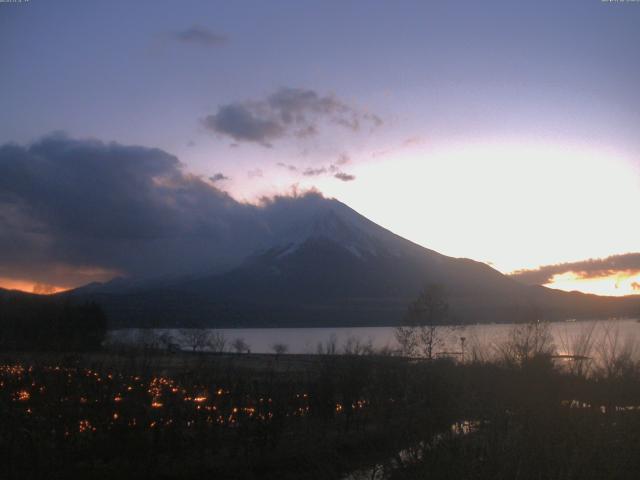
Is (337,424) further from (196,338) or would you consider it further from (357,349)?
(196,338)

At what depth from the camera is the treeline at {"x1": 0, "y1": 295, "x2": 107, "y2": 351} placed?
3438 cm

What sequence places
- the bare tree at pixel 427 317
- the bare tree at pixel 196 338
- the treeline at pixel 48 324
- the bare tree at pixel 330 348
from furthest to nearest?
the bare tree at pixel 196 338, the bare tree at pixel 427 317, the treeline at pixel 48 324, the bare tree at pixel 330 348

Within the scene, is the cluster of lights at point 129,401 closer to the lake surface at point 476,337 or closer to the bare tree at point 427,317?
the lake surface at point 476,337

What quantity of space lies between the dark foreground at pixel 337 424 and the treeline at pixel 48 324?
22422mm

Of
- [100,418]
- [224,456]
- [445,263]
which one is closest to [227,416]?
[224,456]

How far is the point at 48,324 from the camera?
3744 centimetres

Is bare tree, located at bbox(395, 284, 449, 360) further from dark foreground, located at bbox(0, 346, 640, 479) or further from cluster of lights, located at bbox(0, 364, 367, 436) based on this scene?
cluster of lights, located at bbox(0, 364, 367, 436)

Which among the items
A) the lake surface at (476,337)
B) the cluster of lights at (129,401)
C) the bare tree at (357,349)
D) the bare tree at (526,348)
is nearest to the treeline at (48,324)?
the lake surface at (476,337)

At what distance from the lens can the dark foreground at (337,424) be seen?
586 cm

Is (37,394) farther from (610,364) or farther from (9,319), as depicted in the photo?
(9,319)

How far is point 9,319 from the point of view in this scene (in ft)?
123

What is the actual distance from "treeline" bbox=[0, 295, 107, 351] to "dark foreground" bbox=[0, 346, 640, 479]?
73.6 ft

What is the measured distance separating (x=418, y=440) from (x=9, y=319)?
36.8 m

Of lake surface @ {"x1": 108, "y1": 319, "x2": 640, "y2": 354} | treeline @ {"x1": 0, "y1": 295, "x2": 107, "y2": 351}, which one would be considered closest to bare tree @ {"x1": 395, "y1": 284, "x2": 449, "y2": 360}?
lake surface @ {"x1": 108, "y1": 319, "x2": 640, "y2": 354}
